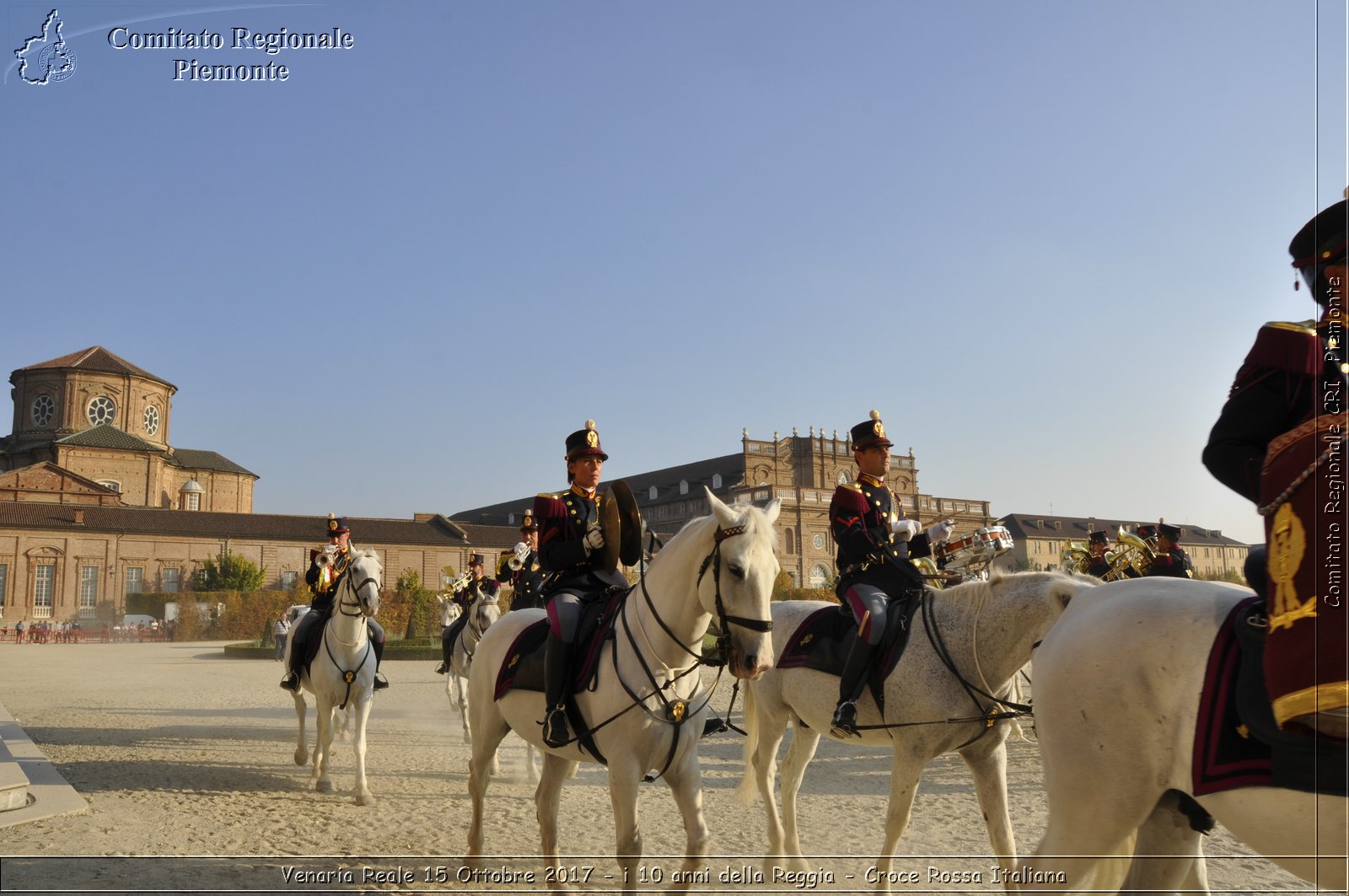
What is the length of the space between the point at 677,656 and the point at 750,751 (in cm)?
317

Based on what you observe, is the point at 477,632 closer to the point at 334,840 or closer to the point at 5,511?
the point at 334,840

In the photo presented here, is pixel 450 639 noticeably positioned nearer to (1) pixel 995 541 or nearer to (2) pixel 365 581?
(2) pixel 365 581

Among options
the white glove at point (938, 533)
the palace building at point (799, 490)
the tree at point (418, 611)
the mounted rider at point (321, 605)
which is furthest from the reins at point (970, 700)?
the palace building at point (799, 490)

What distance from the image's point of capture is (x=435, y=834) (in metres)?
8.47

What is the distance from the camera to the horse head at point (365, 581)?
10714 mm

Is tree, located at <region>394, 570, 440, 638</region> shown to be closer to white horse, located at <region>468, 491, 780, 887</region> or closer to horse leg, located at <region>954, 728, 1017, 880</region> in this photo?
white horse, located at <region>468, 491, 780, 887</region>

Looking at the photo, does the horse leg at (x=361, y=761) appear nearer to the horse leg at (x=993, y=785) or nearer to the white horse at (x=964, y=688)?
the white horse at (x=964, y=688)

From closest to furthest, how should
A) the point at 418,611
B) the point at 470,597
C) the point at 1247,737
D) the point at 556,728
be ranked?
the point at 1247,737 → the point at 556,728 → the point at 470,597 → the point at 418,611

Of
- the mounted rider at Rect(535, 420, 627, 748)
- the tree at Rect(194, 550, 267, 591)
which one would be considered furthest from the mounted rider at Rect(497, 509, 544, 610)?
the tree at Rect(194, 550, 267, 591)

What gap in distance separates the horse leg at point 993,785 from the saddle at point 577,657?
7.44ft

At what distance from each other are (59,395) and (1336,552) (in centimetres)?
10013

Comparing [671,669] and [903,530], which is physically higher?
[903,530]

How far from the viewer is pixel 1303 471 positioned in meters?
2.98

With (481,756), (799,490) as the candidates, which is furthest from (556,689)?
(799,490)
